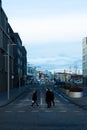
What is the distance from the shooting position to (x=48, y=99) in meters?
42.4

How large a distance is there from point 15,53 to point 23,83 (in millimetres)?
35497

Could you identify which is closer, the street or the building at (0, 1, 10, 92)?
the street

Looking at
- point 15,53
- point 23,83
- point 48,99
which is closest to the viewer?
point 48,99

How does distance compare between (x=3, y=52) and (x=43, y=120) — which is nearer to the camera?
(x=43, y=120)

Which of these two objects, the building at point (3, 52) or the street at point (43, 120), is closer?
the street at point (43, 120)

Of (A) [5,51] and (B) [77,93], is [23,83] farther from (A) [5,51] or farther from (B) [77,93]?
(B) [77,93]

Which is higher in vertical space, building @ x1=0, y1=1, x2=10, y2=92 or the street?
building @ x1=0, y1=1, x2=10, y2=92

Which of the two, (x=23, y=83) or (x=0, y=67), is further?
(x=23, y=83)

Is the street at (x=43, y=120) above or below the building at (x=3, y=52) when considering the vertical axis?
below

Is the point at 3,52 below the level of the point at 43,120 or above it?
above

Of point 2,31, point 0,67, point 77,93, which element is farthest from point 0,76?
point 77,93

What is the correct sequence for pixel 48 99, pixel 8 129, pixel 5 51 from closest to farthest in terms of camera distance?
pixel 8 129 < pixel 48 99 < pixel 5 51

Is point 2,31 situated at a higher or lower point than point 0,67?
higher

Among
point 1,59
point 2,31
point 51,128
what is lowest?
point 51,128
